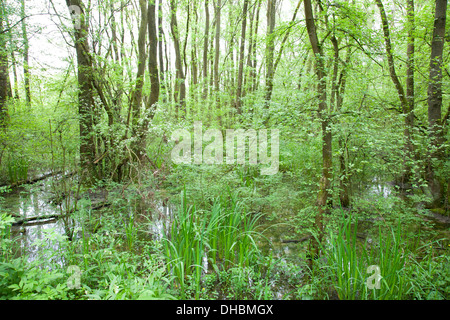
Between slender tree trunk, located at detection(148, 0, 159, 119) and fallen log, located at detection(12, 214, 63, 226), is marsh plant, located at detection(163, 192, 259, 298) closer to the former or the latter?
fallen log, located at detection(12, 214, 63, 226)

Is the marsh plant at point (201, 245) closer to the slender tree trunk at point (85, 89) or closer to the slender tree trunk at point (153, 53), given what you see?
the slender tree trunk at point (85, 89)

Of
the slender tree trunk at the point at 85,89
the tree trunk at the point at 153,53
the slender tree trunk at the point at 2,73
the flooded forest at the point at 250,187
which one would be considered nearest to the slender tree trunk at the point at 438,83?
the flooded forest at the point at 250,187

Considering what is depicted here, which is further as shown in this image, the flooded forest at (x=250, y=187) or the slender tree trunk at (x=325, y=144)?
the slender tree trunk at (x=325, y=144)

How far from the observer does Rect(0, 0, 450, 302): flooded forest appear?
6.93 ft

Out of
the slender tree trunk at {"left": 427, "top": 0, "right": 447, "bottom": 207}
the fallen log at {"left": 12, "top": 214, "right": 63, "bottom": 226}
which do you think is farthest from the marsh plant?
the slender tree trunk at {"left": 427, "top": 0, "right": 447, "bottom": 207}

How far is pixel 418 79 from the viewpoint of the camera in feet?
20.1

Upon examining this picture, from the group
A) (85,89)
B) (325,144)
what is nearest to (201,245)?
(325,144)

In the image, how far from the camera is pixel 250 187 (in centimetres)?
433

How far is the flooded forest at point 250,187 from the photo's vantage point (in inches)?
83.2

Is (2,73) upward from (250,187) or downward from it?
upward

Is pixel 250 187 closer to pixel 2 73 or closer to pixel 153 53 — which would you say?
pixel 153 53
